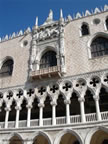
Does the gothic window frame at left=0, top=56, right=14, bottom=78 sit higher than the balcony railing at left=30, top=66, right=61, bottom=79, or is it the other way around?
the gothic window frame at left=0, top=56, right=14, bottom=78

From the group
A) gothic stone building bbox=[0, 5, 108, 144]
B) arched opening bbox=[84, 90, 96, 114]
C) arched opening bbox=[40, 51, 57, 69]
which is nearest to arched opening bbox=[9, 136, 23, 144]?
gothic stone building bbox=[0, 5, 108, 144]

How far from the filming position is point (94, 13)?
42.7ft

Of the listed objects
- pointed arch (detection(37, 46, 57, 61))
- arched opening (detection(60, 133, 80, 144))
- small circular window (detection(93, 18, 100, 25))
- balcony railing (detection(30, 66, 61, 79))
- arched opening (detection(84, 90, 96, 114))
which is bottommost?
arched opening (detection(60, 133, 80, 144))

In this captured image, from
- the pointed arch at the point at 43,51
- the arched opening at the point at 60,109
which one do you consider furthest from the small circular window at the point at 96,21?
the arched opening at the point at 60,109

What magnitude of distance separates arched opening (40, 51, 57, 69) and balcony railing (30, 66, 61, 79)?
121 centimetres

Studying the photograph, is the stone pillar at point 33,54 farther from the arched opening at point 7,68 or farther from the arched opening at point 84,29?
the arched opening at point 84,29

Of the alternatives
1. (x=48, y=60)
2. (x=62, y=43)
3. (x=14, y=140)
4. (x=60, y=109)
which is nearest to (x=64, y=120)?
(x=60, y=109)

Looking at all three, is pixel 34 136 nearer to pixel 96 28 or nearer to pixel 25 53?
pixel 25 53

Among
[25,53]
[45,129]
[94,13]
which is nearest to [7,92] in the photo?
[25,53]

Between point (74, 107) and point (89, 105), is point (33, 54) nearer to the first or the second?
point (74, 107)

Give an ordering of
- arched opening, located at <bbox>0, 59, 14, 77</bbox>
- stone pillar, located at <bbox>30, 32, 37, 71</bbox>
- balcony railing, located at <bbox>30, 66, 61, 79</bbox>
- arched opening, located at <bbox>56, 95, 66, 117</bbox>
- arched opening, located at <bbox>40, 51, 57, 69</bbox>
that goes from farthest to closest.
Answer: arched opening, located at <bbox>0, 59, 14, 77</bbox> → arched opening, located at <bbox>56, 95, 66, 117</bbox> → arched opening, located at <bbox>40, 51, 57, 69</bbox> → stone pillar, located at <bbox>30, 32, 37, 71</bbox> → balcony railing, located at <bbox>30, 66, 61, 79</bbox>

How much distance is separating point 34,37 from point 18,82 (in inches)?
164

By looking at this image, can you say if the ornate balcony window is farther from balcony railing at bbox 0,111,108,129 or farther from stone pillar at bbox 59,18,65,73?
balcony railing at bbox 0,111,108,129

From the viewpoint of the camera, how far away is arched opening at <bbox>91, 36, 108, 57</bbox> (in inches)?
449
